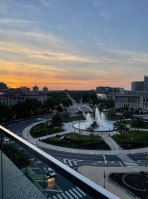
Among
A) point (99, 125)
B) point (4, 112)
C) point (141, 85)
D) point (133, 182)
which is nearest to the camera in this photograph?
point (133, 182)

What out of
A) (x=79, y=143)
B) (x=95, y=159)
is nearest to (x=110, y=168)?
(x=95, y=159)

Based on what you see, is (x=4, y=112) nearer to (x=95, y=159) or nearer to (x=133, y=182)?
(x=95, y=159)

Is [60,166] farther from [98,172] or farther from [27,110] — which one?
[27,110]

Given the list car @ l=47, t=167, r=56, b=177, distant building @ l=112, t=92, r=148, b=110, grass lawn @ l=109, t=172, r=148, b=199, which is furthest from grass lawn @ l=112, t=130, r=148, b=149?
distant building @ l=112, t=92, r=148, b=110

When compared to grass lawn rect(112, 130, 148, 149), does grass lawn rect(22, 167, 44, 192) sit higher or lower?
higher

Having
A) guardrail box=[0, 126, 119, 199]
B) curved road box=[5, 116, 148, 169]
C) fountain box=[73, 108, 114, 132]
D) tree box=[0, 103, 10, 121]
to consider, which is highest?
guardrail box=[0, 126, 119, 199]

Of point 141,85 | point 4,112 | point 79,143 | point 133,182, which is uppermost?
point 141,85

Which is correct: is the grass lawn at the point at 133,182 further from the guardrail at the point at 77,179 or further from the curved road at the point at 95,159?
the guardrail at the point at 77,179

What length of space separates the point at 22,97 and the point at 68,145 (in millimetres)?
49334

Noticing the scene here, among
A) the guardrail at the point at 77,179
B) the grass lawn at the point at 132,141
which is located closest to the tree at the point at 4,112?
the grass lawn at the point at 132,141

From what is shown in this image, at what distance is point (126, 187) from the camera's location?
583 inches

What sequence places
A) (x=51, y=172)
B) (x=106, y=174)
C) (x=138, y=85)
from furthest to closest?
1. (x=138, y=85)
2. (x=106, y=174)
3. (x=51, y=172)

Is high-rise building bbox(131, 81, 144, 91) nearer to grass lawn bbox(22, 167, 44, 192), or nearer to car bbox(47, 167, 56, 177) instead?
grass lawn bbox(22, 167, 44, 192)

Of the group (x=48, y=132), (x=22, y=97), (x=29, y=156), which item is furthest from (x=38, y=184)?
(x=22, y=97)
